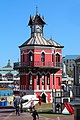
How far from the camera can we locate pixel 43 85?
165ft

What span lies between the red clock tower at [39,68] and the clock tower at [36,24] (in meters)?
1.00

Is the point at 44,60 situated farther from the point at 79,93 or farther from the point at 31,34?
the point at 79,93

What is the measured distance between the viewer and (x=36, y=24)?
5381 centimetres

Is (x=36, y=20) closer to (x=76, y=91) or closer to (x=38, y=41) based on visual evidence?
(x=38, y=41)

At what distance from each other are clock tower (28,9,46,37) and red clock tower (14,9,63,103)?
1.00 meters

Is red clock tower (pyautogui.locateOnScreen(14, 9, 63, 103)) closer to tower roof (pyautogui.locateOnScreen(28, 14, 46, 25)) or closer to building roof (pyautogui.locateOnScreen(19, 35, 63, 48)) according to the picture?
building roof (pyautogui.locateOnScreen(19, 35, 63, 48))

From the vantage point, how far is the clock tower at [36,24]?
53228mm

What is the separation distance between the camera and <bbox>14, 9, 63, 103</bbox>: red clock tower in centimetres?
4994

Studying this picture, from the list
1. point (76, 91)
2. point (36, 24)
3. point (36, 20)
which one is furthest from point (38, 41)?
point (76, 91)

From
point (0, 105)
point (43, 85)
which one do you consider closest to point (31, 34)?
point (43, 85)

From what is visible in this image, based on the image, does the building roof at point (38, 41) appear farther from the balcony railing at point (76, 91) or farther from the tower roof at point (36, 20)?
the balcony railing at point (76, 91)

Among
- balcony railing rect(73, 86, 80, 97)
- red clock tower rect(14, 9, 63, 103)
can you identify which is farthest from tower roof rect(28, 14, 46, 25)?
balcony railing rect(73, 86, 80, 97)

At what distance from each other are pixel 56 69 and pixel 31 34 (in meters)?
6.99

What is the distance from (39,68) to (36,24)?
8.09m
